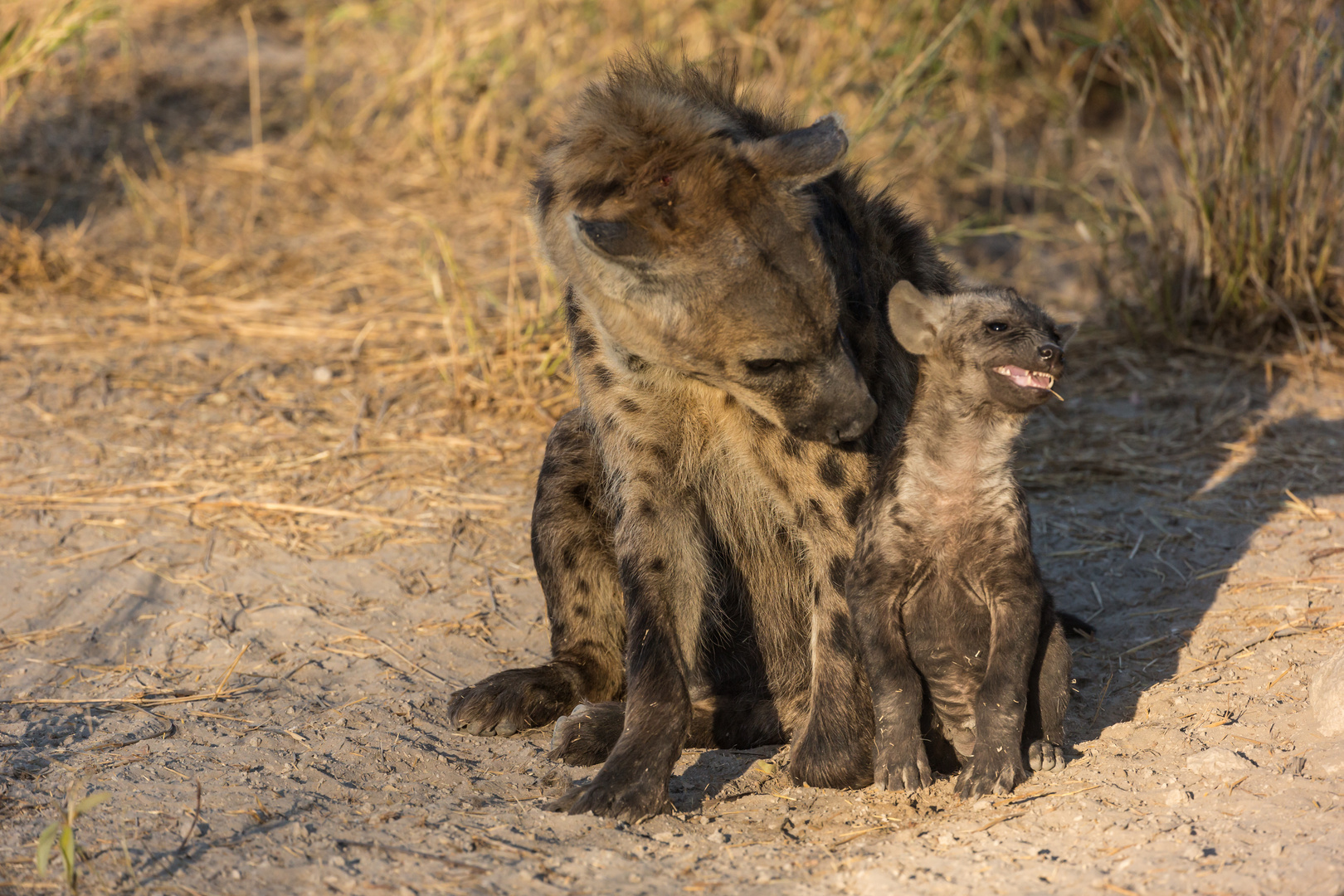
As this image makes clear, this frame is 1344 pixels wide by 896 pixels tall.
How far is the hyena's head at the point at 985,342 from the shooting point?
267 cm

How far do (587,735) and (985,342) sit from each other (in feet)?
4.42

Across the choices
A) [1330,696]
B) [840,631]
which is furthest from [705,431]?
[1330,696]

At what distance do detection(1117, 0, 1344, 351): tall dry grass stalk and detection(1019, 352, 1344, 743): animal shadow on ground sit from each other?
1.06ft

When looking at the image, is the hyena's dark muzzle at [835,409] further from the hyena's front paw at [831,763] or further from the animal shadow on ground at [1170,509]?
the hyena's front paw at [831,763]

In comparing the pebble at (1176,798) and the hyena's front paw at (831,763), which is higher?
the pebble at (1176,798)

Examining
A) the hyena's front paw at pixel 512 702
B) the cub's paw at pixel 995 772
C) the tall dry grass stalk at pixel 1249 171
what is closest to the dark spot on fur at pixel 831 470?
the cub's paw at pixel 995 772

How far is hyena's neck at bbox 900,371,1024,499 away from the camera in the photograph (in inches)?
110

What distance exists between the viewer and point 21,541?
3.86 m

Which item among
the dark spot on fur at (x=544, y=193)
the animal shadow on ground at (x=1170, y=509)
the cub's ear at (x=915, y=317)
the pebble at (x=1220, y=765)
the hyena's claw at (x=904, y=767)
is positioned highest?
the dark spot on fur at (x=544, y=193)

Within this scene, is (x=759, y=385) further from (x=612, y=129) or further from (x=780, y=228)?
(x=612, y=129)

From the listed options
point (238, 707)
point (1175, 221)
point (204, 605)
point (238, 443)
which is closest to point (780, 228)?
point (238, 707)

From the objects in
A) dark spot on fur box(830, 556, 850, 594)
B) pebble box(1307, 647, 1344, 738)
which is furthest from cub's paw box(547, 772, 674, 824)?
pebble box(1307, 647, 1344, 738)

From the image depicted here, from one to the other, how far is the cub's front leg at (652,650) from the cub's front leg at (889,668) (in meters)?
0.44

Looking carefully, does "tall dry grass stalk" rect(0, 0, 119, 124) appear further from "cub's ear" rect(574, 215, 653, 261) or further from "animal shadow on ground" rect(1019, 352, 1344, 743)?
"animal shadow on ground" rect(1019, 352, 1344, 743)
